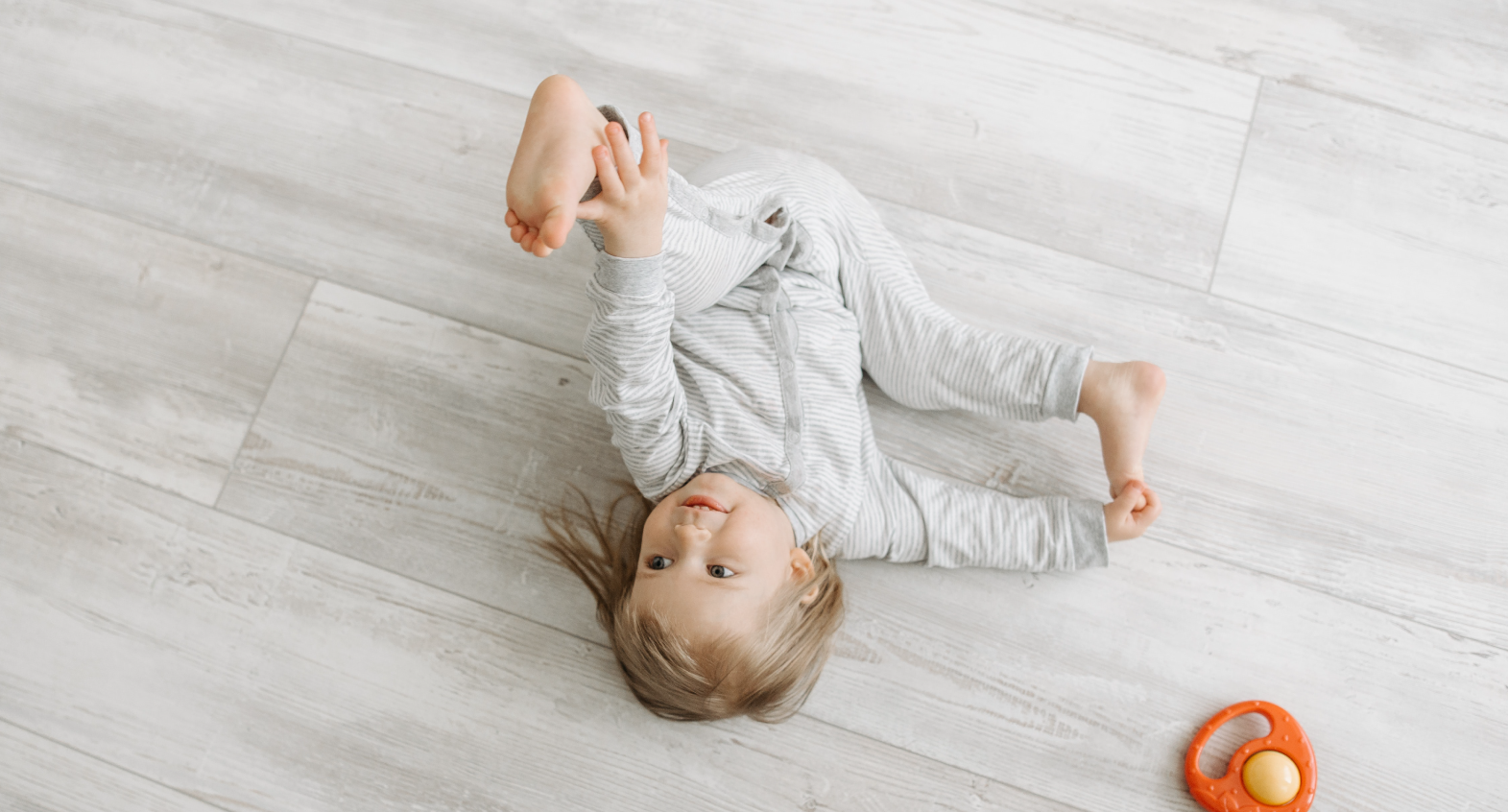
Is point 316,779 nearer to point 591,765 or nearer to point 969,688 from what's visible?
point 591,765

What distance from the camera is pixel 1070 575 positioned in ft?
2.97

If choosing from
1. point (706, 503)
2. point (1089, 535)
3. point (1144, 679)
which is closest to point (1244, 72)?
point (1089, 535)

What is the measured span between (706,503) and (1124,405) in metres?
0.40

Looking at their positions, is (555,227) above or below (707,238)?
above

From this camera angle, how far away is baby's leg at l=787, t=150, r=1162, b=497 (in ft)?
2.79

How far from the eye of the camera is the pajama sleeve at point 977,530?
867 mm

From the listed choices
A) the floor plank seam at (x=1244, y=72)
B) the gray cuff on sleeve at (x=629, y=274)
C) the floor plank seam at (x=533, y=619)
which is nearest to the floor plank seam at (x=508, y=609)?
the floor plank seam at (x=533, y=619)

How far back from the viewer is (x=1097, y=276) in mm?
961

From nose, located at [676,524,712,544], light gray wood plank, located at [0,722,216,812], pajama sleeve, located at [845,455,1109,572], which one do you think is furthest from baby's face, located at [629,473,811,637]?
light gray wood plank, located at [0,722,216,812]

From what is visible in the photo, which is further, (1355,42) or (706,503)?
(1355,42)

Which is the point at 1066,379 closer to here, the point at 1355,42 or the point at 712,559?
the point at 712,559

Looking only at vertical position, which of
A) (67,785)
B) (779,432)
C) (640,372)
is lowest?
(67,785)

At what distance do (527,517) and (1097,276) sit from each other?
2.10 ft

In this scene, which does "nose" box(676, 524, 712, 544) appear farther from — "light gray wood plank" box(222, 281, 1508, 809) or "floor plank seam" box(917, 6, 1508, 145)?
"floor plank seam" box(917, 6, 1508, 145)
